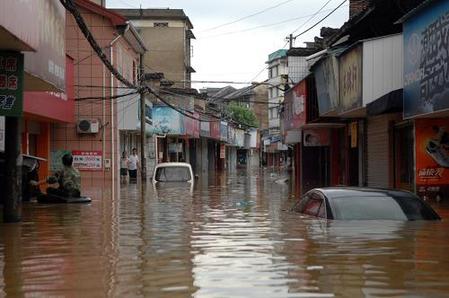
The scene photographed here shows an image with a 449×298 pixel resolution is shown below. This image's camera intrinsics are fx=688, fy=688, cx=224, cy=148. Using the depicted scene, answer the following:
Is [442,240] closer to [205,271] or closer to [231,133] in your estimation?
[205,271]

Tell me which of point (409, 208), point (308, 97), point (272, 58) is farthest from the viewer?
point (272, 58)

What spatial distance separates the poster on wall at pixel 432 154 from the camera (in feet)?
54.7

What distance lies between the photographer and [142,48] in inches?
1462

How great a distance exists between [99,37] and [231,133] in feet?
163

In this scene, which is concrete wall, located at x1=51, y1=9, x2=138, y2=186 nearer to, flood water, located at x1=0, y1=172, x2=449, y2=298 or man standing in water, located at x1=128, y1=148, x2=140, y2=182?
man standing in water, located at x1=128, y1=148, x2=140, y2=182

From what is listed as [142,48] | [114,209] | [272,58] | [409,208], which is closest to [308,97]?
[142,48]

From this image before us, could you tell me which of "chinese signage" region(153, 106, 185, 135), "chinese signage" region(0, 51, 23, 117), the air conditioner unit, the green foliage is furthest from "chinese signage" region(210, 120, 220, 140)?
"chinese signage" region(0, 51, 23, 117)

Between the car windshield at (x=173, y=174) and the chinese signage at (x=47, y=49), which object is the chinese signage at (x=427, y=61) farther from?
the car windshield at (x=173, y=174)

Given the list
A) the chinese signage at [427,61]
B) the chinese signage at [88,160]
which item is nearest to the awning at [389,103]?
the chinese signage at [427,61]

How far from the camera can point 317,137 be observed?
31531 millimetres

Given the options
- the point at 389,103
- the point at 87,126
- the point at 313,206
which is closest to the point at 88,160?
the point at 87,126

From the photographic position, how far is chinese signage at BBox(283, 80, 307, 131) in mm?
29359

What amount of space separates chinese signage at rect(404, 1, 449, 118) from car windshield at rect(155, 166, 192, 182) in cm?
1028

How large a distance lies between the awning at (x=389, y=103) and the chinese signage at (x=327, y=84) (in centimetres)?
470
